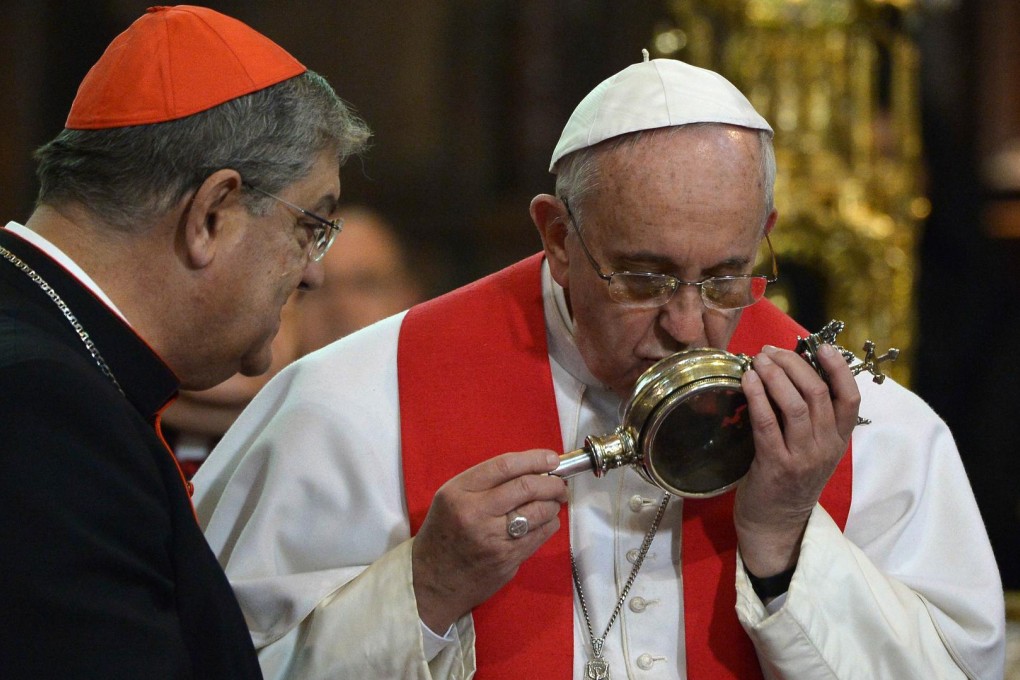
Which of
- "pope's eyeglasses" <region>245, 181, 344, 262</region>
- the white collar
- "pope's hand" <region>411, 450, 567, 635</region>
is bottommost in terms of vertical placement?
"pope's hand" <region>411, 450, 567, 635</region>

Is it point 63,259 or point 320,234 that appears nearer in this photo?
point 63,259

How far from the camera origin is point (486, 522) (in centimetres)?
204

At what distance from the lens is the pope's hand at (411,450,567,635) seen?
2043 mm

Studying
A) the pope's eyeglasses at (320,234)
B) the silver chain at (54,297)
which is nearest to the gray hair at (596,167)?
the pope's eyeglasses at (320,234)

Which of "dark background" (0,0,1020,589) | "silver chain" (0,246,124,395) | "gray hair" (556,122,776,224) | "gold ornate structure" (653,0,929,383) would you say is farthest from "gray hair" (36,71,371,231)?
"dark background" (0,0,1020,589)

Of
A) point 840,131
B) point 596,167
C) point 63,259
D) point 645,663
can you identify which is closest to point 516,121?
point 840,131

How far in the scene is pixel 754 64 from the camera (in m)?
5.41

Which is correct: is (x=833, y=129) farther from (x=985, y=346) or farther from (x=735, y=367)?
(x=735, y=367)

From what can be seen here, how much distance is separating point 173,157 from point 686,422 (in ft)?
2.94

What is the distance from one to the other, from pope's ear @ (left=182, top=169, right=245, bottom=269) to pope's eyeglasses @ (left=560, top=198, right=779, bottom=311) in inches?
26.0

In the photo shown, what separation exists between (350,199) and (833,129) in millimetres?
2149

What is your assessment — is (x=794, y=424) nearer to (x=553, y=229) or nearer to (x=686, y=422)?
(x=686, y=422)

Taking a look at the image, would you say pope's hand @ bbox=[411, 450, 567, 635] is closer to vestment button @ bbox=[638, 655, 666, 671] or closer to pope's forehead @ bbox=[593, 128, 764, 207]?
vestment button @ bbox=[638, 655, 666, 671]

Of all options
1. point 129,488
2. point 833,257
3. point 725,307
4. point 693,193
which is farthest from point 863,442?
point 833,257
